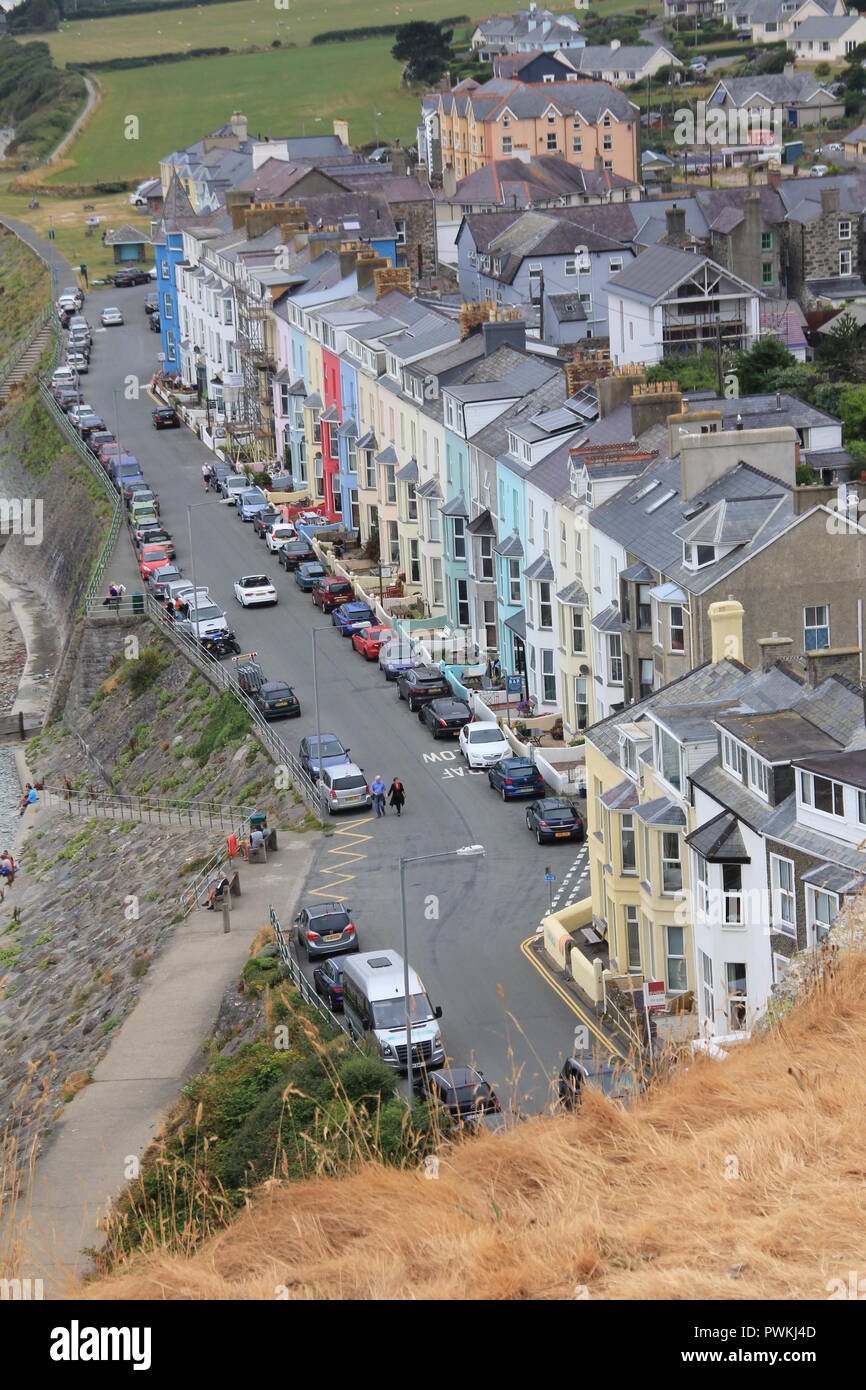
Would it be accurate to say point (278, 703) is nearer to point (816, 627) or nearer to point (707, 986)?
point (816, 627)

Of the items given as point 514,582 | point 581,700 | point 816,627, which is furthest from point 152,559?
point 816,627

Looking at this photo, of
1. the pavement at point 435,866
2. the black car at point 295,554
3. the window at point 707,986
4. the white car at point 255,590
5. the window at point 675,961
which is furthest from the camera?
the black car at point 295,554

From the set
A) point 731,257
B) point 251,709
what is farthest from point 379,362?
point 731,257

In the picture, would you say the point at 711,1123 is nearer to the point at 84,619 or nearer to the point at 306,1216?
the point at 306,1216

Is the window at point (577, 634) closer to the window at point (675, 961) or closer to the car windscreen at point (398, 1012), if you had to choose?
the window at point (675, 961)

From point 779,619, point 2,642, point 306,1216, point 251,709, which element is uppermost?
point 306,1216

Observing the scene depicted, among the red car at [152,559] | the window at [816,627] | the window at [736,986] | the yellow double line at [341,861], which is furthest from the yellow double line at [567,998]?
the red car at [152,559]
